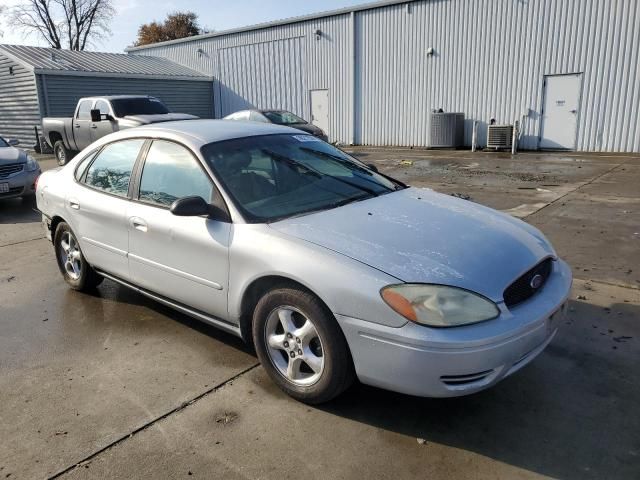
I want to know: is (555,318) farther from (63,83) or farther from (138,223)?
(63,83)

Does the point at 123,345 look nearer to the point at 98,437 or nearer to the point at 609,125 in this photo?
the point at 98,437

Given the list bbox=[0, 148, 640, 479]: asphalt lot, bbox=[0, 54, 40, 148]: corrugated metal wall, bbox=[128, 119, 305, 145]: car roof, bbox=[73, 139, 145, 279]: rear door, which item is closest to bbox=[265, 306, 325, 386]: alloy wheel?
bbox=[0, 148, 640, 479]: asphalt lot

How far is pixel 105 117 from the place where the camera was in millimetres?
13672

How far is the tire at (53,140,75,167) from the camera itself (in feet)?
51.1

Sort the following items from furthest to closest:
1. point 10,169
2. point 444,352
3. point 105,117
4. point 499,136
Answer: point 499,136
point 105,117
point 10,169
point 444,352

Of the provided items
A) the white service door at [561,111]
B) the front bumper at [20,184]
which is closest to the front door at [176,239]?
the front bumper at [20,184]

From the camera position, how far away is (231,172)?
3.46 m

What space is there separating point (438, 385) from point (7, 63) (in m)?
24.3

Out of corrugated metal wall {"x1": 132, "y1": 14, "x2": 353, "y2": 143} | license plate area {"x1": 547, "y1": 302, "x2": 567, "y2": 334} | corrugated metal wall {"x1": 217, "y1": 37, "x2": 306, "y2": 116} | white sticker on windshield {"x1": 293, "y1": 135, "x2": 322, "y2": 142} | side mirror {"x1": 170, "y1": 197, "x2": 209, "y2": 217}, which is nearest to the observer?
license plate area {"x1": 547, "y1": 302, "x2": 567, "y2": 334}

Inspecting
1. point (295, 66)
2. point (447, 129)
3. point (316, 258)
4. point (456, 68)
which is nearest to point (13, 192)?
point (316, 258)

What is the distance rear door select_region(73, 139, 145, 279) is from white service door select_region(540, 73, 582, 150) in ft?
51.2

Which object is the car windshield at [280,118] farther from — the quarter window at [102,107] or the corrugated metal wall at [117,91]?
the corrugated metal wall at [117,91]

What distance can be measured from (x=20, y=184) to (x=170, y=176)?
22.7 feet

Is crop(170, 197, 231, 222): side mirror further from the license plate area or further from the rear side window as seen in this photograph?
the license plate area
